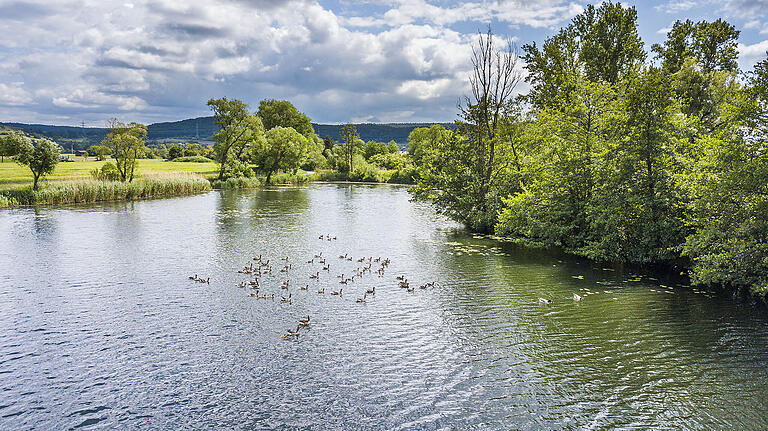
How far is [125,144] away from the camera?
5072cm

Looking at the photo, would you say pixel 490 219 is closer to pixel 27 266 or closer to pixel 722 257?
pixel 722 257

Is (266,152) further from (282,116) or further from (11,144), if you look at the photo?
(11,144)

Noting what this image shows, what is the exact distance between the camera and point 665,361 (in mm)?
11578

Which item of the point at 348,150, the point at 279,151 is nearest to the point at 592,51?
the point at 279,151

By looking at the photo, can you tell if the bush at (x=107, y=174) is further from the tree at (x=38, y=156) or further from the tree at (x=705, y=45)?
the tree at (x=705, y=45)

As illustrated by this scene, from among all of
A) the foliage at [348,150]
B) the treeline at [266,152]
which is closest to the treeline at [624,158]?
the treeline at [266,152]

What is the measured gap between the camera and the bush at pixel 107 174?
2031 inches

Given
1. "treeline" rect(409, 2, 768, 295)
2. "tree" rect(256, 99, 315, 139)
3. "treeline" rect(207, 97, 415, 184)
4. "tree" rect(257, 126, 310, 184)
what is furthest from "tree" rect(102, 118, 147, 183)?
"tree" rect(256, 99, 315, 139)

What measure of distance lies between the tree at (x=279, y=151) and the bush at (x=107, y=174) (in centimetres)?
2893

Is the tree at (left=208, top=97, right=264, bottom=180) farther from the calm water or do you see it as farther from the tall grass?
the calm water

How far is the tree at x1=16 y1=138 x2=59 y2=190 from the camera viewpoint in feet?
132

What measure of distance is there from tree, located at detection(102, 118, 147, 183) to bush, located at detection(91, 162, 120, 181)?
0.52 m

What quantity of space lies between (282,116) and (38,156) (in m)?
77.5

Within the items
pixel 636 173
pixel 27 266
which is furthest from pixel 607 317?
pixel 27 266
